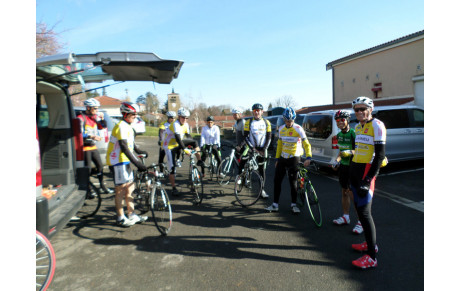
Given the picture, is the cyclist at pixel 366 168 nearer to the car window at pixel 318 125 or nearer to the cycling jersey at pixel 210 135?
the car window at pixel 318 125

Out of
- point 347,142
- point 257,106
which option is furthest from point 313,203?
point 257,106

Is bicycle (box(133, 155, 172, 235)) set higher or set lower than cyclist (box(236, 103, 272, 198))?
lower

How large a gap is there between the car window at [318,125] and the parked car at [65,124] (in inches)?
188

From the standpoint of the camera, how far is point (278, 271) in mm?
3133

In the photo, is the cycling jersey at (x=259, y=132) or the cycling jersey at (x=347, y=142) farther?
the cycling jersey at (x=259, y=132)

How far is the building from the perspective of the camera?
18047 mm

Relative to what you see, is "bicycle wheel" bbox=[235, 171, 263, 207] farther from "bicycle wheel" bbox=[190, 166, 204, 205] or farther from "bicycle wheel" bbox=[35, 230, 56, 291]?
"bicycle wheel" bbox=[35, 230, 56, 291]

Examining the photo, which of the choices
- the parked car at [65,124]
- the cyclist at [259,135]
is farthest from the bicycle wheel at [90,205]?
the cyclist at [259,135]

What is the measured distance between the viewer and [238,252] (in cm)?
359

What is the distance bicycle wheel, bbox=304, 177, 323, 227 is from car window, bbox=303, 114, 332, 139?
134 inches

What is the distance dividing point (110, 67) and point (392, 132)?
7425mm

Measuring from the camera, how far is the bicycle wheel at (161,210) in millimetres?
4191

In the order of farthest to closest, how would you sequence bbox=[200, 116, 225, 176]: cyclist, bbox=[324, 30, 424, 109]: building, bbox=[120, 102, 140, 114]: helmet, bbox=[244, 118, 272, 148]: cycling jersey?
1. bbox=[324, 30, 424, 109]: building
2. bbox=[200, 116, 225, 176]: cyclist
3. bbox=[244, 118, 272, 148]: cycling jersey
4. bbox=[120, 102, 140, 114]: helmet

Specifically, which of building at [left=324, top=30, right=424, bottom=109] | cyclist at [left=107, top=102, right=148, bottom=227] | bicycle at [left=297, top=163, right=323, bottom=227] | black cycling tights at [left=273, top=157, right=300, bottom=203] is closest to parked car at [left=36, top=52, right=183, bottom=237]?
cyclist at [left=107, top=102, right=148, bottom=227]
